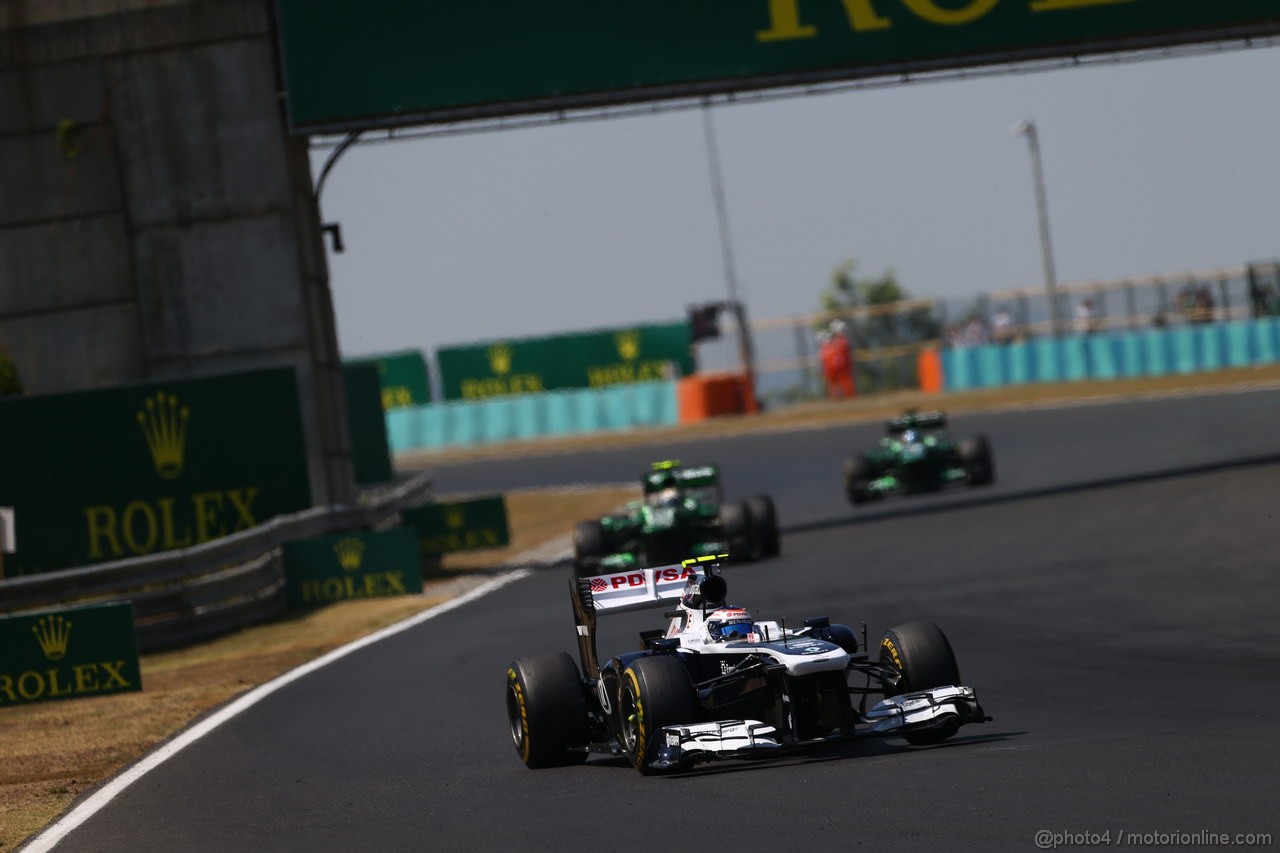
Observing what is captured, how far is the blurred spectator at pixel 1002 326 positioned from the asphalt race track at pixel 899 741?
27.5 meters

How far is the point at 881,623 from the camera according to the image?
1582 cm

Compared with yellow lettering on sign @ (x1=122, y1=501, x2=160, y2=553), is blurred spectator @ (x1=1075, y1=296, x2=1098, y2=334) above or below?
above

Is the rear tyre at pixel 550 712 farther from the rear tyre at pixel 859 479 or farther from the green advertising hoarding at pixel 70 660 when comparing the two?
the rear tyre at pixel 859 479

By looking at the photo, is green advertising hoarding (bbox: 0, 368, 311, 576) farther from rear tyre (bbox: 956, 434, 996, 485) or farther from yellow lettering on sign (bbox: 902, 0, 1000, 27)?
rear tyre (bbox: 956, 434, 996, 485)

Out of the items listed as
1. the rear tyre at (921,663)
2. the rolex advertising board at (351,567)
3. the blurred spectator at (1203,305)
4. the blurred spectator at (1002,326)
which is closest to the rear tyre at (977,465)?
the rolex advertising board at (351,567)

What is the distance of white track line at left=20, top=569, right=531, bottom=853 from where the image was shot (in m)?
10.1

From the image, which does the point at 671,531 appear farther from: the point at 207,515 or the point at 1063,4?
the point at 1063,4

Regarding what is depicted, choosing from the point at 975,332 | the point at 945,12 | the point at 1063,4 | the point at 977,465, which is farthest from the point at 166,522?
the point at 975,332

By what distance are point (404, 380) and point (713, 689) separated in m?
54.0

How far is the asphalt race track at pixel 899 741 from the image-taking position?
322 inches

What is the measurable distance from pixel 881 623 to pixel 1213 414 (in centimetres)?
2213

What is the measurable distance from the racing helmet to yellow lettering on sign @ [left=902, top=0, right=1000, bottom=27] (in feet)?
52.2

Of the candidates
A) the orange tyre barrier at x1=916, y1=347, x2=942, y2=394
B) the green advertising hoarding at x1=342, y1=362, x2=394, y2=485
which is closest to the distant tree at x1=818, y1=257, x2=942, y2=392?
the orange tyre barrier at x1=916, y1=347, x2=942, y2=394

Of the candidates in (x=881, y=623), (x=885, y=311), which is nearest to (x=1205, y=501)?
(x=881, y=623)
